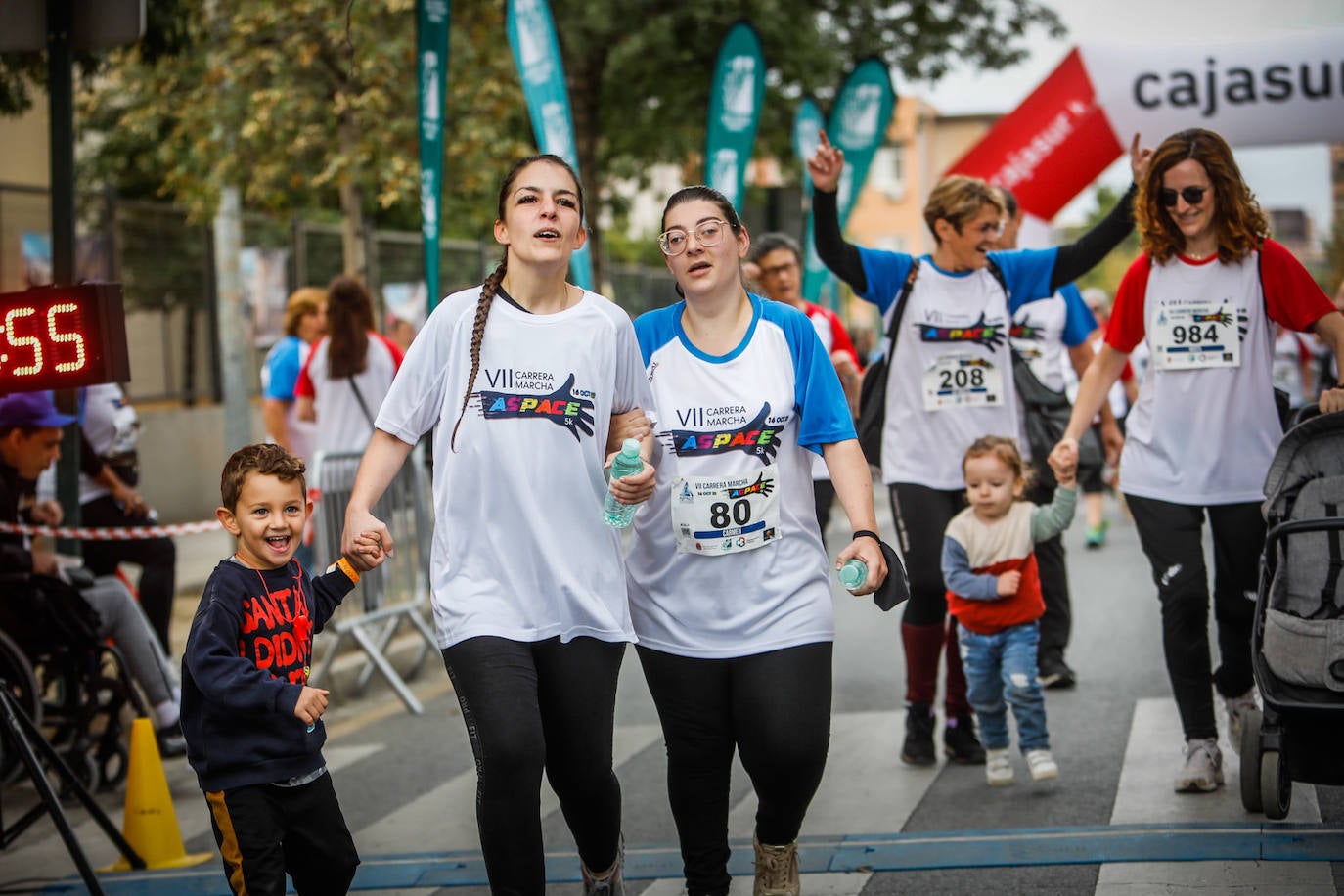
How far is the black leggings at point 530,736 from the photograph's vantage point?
3.88m

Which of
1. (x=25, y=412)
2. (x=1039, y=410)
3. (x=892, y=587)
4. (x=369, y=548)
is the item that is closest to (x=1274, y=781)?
(x=892, y=587)

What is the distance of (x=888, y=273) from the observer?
245 inches

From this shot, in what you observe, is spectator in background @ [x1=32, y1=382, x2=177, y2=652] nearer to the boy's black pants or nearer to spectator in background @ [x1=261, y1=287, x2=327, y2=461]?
spectator in background @ [x1=261, y1=287, x2=327, y2=461]

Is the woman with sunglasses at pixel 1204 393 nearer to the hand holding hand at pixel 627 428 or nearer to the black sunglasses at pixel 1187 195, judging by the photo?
the black sunglasses at pixel 1187 195

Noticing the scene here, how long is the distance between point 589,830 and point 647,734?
331cm

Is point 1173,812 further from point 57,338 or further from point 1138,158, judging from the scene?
point 57,338

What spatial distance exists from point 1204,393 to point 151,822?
155 inches

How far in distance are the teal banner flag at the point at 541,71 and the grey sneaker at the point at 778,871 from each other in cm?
701

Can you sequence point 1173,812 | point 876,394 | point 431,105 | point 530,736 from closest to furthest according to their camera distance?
point 530,736 → point 1173,812 → point 876,394 → point 431,105

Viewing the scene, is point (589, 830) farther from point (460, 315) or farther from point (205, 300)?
point (205, 300)

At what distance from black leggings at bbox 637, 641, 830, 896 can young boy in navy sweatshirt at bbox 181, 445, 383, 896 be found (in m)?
0.89

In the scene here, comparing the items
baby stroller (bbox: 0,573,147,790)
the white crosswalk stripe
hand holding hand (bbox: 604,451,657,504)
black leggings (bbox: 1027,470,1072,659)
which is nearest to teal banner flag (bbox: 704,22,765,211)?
black leggings (bbox: 1027,470,1072,659)

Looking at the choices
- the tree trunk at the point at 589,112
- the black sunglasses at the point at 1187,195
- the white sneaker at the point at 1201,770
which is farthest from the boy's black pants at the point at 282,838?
the tree trunk at the point at 589,112

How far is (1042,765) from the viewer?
5.79m
